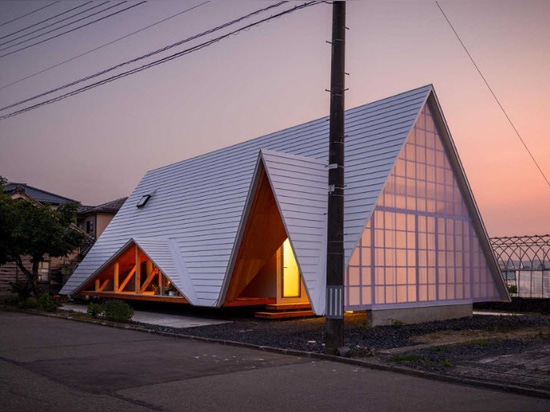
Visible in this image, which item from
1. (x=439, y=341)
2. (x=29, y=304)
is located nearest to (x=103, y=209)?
(x=29, y=304)

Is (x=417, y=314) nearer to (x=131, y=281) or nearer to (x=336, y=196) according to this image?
(x=336, y=196)

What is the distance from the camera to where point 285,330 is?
17031mm

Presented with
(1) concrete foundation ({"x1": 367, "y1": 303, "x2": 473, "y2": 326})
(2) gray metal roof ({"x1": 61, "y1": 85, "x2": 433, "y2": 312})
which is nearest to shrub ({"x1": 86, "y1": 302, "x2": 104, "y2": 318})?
(2) gray metal roof ({"x1": 61, "y1": 85, "x2": 433, "y2": 312})

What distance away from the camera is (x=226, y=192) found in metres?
23.4

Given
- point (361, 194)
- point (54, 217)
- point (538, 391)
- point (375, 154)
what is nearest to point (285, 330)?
point (361, 194)

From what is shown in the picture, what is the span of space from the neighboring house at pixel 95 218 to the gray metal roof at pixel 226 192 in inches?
468

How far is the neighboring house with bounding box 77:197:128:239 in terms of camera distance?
42.0 metres

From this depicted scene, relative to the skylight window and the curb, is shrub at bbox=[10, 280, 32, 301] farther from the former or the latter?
the curb

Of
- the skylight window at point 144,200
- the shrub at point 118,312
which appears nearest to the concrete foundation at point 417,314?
the shrub at point 118,312

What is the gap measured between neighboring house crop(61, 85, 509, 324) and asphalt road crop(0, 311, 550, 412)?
201 inches

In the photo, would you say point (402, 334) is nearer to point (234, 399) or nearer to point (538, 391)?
point (538, 391)

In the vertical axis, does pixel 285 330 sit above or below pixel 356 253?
below

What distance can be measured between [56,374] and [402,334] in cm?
931

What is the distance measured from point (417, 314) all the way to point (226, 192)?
874 centimetres
